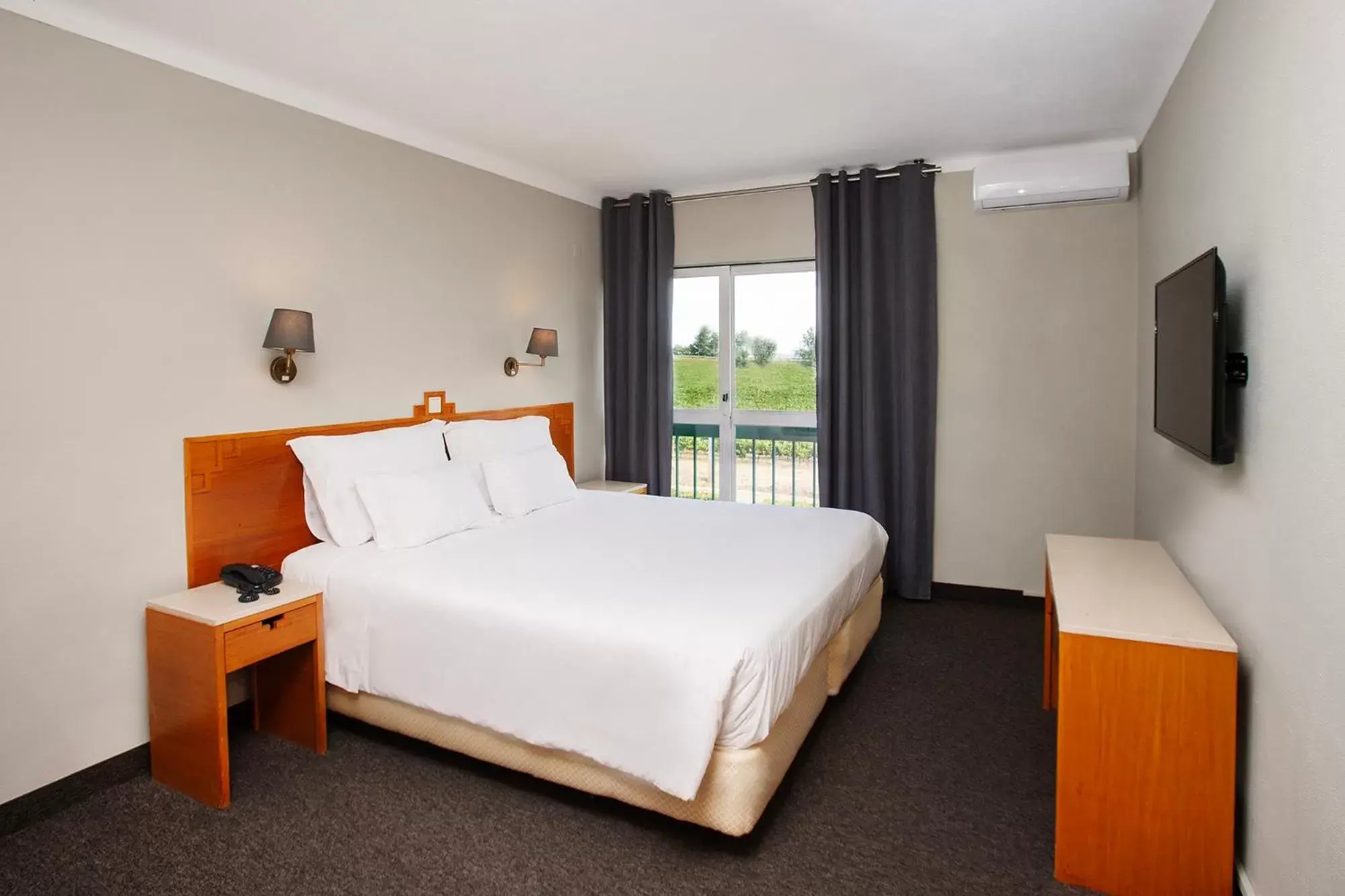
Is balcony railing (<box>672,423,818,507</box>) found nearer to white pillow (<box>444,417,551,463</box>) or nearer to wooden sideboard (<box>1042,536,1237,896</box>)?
white pillow (<box>444,417,551,463</box>)

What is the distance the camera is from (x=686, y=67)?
2.96 meters

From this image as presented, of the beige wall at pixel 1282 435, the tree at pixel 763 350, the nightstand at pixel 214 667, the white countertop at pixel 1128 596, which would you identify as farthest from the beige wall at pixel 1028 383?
the nightstand at pixel 214 667

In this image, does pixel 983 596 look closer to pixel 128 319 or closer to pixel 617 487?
pixel 617 487

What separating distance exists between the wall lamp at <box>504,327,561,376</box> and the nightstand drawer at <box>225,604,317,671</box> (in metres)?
2.05

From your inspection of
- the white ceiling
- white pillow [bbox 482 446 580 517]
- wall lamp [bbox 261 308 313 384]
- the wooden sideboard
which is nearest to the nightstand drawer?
wall lamp [bbox 261 308 313 384]

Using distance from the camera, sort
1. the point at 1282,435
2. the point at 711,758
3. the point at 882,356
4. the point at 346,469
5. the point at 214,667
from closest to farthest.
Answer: the point at 1282,435
the point at 711,758
the point at 214,667
the point at 346,469
the point at 882,356

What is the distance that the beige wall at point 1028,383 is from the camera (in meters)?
4.05

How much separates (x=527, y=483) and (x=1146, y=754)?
271cm

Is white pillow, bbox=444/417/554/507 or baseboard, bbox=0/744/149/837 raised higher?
white pillow, bbox=444/417/554/507

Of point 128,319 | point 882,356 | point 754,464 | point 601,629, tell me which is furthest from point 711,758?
point 754,464

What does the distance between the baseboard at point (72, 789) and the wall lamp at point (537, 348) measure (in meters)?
2.46

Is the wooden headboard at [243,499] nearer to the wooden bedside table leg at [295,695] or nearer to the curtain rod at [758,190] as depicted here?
the wooden bedside table leg at [295,695]

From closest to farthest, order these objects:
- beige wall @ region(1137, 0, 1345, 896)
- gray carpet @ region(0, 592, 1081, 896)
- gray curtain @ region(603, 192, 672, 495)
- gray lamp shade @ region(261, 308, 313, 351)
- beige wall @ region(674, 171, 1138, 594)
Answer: beige wall @ region(1137, 0, 1345, 896), gray carpet @ region(0, 592, 1081, 896), gray lamp shade @ region(261, 308, 313, 351), beige wall @ region(674, 171, 1138, 594), gray curtain @ region(603, 192, 672, 495)

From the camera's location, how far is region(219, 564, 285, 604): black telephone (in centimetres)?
251
